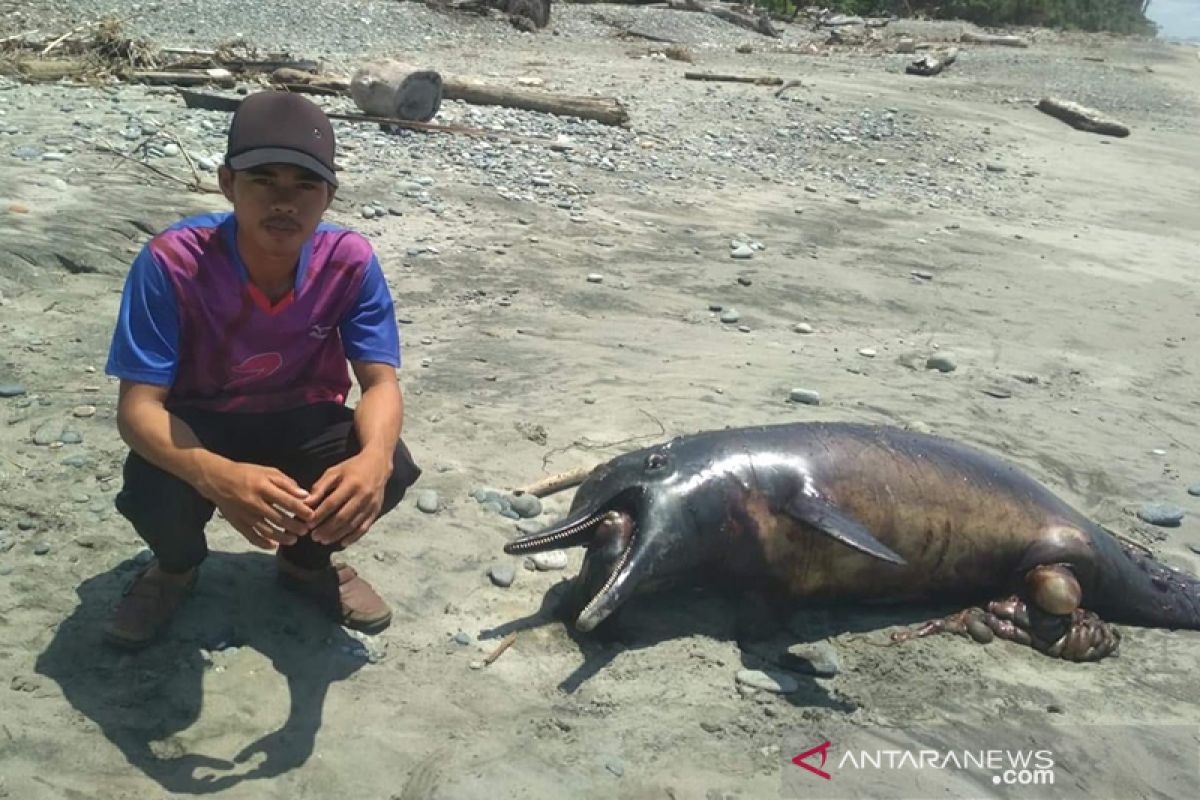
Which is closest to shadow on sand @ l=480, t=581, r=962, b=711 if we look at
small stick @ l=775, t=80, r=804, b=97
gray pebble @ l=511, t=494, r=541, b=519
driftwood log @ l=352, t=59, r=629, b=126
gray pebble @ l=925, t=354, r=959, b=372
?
gray pebble @ l=511, t=494, r=541, b=519

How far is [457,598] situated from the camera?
3.71 metres

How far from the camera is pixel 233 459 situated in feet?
10.3

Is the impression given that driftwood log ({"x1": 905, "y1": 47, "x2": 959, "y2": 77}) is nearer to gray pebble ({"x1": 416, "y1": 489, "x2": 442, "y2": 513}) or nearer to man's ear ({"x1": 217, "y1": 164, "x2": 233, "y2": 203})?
gray pebble ({"x1": 416, "y1": 489, "x2": 442, "y2": 513})

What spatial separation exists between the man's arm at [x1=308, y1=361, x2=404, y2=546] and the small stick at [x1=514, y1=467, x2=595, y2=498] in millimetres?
1258

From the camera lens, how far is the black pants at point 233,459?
119 inches

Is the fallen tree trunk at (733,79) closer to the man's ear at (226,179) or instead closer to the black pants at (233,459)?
the black pants at (233,459)

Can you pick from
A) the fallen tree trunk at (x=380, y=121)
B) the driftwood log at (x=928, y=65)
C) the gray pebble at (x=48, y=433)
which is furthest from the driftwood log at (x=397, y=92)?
the driftwood log at (x=928, y=65)

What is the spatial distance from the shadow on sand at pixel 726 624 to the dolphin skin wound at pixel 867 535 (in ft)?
0.22

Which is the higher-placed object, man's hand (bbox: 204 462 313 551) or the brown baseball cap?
the brown baseball cap

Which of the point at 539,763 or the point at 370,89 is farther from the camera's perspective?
the point at 370,89

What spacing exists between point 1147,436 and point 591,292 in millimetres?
3228

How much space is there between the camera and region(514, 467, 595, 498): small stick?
→ 14.4 ft

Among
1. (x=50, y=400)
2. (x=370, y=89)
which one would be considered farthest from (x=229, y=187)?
(x=370, y=89)

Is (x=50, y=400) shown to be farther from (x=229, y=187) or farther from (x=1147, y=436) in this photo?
(x=1147, y=436)
